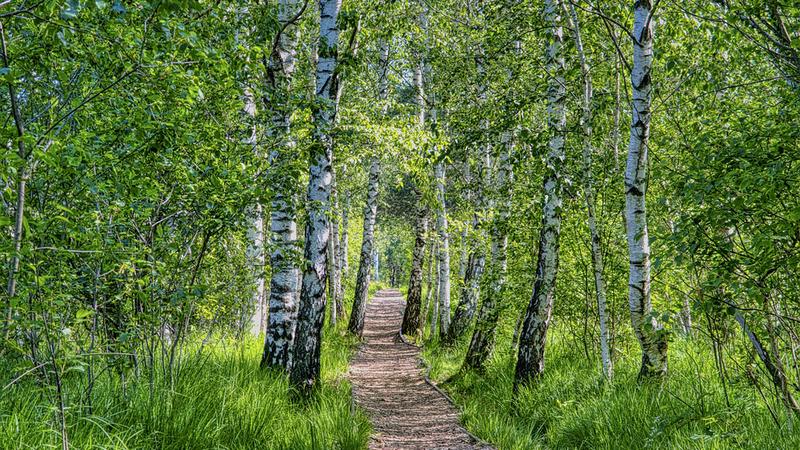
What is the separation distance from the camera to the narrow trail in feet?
20.6

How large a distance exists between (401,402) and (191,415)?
4686 mm

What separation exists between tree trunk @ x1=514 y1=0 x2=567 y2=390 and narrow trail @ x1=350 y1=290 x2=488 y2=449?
137 centimetres

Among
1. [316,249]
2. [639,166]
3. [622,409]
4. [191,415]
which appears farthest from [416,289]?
[191,415]

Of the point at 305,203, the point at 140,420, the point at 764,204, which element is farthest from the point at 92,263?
the point at 764,204

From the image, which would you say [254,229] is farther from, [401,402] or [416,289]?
[416,289]

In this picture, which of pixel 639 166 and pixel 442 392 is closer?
pixel 639 166

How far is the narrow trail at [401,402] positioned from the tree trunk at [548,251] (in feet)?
4.49

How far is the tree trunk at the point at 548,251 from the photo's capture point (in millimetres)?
7195

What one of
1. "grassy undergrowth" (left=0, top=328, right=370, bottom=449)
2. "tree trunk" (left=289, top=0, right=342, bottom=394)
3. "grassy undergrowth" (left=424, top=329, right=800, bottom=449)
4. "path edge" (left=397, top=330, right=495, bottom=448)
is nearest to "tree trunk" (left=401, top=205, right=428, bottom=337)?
"path edge" (left=397, top=330, right=495, bottom=448)

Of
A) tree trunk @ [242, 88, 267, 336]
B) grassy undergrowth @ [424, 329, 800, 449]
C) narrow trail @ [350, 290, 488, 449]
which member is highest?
tree trunk @ [242, 88, 267, 336]

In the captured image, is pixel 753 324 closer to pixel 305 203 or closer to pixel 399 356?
pixel 305 203

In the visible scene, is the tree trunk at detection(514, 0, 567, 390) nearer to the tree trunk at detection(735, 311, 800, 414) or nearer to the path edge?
the path edge

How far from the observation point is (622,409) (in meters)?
5.29

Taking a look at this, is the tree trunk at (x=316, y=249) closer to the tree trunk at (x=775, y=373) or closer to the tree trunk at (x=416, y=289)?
the tree trunk at (x=775, y=373)
